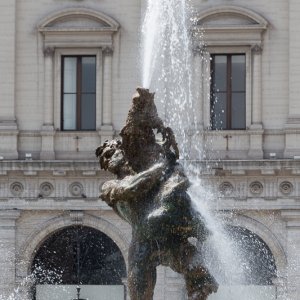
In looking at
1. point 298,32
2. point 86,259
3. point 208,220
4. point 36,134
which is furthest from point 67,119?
point 208,220

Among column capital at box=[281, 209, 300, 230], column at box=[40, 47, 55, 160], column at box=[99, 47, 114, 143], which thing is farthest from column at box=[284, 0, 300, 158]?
column at box=[40, 47, 55, 160]

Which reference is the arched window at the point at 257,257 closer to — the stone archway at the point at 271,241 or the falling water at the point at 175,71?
the stone archway at the point at 271,241

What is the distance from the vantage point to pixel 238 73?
140 feet

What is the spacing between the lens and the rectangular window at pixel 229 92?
42.5 metres

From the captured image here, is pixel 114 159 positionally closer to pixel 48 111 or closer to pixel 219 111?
pixel 219 111

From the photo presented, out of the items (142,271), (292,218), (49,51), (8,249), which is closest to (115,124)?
(49,51)

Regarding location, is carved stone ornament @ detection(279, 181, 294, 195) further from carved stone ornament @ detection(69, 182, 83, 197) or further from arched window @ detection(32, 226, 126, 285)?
carved stone ornament @ detection(69, 182, 83, 197)

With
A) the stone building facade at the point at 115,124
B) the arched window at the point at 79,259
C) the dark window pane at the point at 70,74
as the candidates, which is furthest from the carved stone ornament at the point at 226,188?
the dark window pane at the point at 70,74

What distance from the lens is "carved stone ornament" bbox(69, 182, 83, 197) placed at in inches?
1667

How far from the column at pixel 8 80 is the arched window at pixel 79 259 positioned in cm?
251

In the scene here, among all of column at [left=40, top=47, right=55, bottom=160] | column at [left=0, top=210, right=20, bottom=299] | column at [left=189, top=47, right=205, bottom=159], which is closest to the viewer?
column at [left=189, top=47, right=205, bottom=159]

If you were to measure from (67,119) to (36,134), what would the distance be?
0.92 meters

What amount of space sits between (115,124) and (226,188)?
11.1ft

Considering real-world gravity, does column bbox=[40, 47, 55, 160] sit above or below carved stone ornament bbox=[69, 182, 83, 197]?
above
